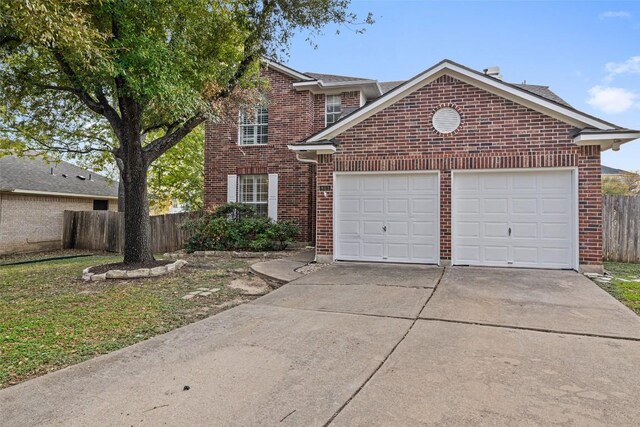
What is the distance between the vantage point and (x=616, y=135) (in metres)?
7.60

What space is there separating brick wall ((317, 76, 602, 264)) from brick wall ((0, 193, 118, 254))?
13.2 m

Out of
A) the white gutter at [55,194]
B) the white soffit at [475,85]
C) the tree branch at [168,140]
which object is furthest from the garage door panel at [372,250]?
the white gutter at [55,194]

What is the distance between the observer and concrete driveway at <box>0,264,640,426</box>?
→ 9.00ft

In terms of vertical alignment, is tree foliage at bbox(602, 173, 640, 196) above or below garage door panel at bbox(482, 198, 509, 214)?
above

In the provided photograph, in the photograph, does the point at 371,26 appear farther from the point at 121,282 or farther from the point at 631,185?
the point at 631,185

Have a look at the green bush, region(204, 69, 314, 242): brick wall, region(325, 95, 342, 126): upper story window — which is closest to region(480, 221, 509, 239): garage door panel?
the green bush

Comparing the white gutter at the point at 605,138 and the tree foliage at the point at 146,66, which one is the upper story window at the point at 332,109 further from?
the white gutter at the point at 605,138

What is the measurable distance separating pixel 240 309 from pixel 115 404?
2736mm

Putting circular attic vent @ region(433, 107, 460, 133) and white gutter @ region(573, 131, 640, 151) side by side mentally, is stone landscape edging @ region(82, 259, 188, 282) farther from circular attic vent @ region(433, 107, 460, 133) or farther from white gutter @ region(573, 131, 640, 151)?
white gutter @ region(573, 131, 640, 151)

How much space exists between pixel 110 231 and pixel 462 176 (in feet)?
46.9

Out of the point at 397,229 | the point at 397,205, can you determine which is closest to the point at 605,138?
the point at 397,205

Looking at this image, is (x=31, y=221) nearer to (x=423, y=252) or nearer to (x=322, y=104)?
(x=322, y=104)

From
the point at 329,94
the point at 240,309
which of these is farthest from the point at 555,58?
the point at 240,309

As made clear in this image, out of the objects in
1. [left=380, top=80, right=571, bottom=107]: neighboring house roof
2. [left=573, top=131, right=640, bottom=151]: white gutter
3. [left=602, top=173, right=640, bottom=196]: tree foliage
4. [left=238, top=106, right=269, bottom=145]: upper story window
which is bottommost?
[left=573, top=131, right=640, bottom=151]: white gutter
